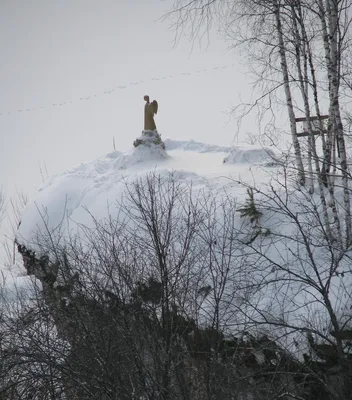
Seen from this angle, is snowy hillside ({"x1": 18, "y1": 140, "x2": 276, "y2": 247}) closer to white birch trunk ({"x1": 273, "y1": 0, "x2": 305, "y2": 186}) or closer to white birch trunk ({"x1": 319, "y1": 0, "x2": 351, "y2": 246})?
white birch trunk ({"x1": 273, "y1": 0, "x2": 305, "y2": 186})

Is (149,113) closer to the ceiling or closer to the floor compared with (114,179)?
closer to the ceiling

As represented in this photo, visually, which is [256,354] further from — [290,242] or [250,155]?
[250,155]

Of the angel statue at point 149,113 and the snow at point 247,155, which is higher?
the angel statue at point 149,113

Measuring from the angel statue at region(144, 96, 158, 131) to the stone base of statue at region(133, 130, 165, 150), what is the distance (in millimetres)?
253

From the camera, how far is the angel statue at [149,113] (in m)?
15.2

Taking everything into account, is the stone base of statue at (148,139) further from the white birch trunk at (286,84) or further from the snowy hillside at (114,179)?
the white birch trunk at (286,84)

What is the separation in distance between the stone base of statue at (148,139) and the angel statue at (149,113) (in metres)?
0.25

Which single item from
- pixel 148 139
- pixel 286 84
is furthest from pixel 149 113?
pixel 286 84

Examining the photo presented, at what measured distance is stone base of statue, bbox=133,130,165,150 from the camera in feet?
49.3

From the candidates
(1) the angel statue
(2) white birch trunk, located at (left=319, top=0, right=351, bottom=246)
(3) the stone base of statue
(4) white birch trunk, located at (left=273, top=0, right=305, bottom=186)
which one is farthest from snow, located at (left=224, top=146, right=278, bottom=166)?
(2) white birch trunk, located at (left=319, top=0, right=351, bottom=246)

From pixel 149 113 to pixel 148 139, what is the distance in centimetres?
109

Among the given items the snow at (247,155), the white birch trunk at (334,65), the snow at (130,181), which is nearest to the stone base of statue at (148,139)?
the snow at (130,181)

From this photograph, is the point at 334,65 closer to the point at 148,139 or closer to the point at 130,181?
the point at 130,181

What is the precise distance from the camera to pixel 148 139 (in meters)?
15.1
